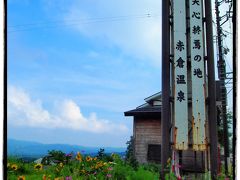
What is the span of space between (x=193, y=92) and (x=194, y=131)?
0.51m

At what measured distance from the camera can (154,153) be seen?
28.6 ft

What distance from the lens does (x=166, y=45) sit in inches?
167

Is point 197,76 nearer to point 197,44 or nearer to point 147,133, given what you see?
point 197,44

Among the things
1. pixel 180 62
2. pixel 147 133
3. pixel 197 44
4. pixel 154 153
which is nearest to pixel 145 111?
pixel 147 133

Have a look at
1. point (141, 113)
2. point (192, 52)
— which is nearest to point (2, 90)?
point (192, 52)

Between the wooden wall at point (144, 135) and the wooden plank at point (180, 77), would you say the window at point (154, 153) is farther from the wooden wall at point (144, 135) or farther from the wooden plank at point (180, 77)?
the wooden plank at point (180, 77)

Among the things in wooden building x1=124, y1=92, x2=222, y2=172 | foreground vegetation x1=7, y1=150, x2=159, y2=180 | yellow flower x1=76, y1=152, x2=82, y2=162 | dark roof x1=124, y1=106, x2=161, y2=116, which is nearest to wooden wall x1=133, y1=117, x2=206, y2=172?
wooden building x1=124, y1=92, x2=222, y2=172

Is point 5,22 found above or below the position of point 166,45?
below

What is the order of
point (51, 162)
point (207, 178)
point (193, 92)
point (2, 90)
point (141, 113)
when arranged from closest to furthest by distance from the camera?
point (2, 90) < point (207, 178) < point (51, 162) < point (193, 92) < point (141, 113)

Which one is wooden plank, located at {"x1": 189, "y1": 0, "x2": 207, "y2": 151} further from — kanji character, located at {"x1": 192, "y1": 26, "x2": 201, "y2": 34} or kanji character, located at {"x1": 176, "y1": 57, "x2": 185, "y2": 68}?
kanji character, located at {"x1": 176, "y1": 57, "x2": 185, "y2": 68}

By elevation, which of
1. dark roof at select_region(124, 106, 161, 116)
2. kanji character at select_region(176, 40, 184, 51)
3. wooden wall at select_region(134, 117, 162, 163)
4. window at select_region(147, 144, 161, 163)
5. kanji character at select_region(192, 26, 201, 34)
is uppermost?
kanji character at select_region(192, 26, 201, 34)

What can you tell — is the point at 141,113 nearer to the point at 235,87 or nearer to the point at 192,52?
the point at 192,52

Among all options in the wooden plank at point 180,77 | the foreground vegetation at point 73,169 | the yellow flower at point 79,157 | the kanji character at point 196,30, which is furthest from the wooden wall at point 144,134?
the yellow flower at point 79,157

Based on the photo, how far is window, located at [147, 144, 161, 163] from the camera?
860 centimetres
